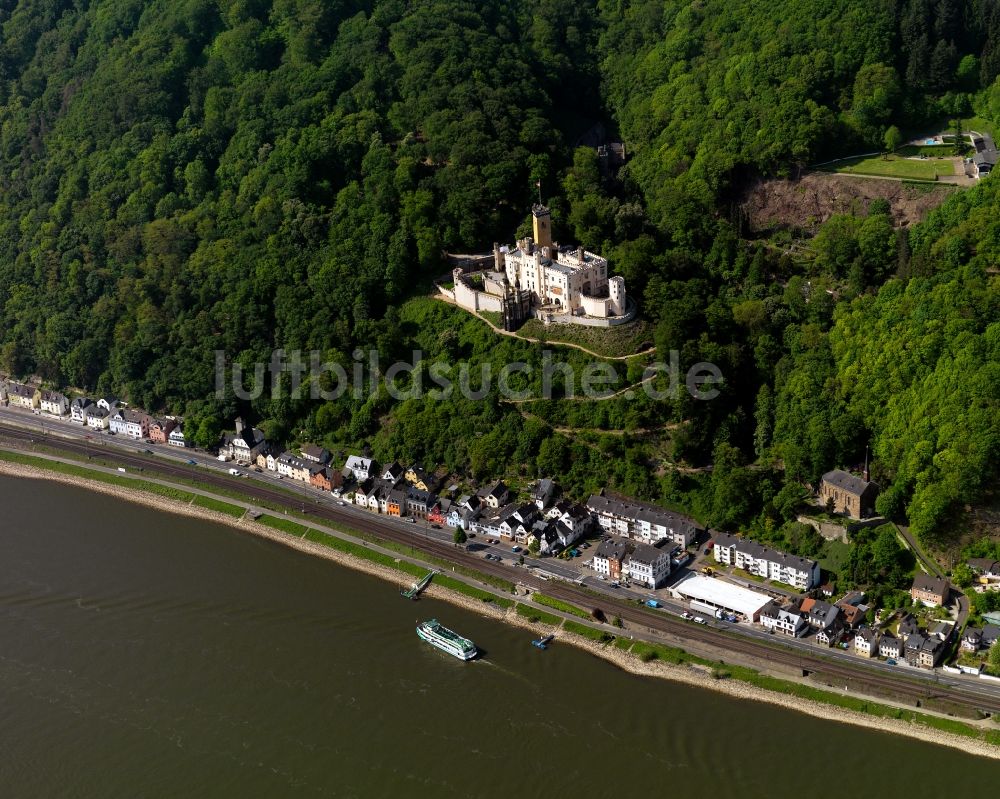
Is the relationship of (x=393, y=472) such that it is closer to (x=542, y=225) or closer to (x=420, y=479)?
(x=420, y=479)

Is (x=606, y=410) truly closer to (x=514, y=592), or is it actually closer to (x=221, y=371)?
(x=514, y=592)

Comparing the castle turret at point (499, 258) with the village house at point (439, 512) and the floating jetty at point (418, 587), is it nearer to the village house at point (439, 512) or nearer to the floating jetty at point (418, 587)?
the village house at point (439, 512)

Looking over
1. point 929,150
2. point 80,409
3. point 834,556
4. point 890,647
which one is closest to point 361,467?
point 80,409

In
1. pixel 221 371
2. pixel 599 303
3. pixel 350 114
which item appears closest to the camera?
pixel 599 303

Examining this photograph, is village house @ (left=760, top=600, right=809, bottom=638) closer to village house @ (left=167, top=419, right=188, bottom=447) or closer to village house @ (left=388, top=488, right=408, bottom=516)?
village house @ (left=388, top=488, right=408, bottom=516)

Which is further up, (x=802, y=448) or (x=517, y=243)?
(x=517, y=243)

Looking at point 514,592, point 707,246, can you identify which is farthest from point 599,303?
point 514,592
